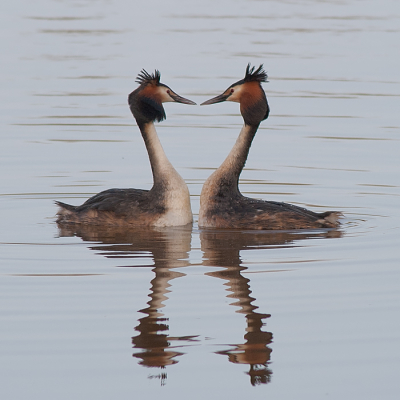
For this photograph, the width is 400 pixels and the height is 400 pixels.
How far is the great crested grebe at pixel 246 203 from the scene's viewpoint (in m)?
9.16

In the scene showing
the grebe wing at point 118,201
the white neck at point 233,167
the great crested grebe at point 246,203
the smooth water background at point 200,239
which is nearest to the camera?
the smooth water background at point 200,239

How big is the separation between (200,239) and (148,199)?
2.88ft

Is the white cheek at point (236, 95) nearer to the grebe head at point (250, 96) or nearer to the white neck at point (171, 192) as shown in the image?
the grebe head at point (250, 96)

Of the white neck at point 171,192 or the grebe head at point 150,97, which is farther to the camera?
the grebe head at point 150,97

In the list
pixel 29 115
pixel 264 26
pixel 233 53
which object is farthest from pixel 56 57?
pixel 264 26

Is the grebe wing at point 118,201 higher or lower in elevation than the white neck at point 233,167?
lower

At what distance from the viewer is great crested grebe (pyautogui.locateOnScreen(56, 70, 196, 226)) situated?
30.8ft

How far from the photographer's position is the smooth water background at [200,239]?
552 cm

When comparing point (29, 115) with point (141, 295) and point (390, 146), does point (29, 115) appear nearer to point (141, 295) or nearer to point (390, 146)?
point (390, 146)

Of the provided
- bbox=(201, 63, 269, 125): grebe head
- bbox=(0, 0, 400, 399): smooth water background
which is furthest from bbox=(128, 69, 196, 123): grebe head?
bbox=(0, 0, 400, 399): smooth water background

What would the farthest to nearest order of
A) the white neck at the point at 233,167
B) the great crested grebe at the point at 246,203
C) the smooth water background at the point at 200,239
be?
1. the white neck at the point at 233,167
2. the great crested grebe at the point at 246,203
3. the smooth water background at the point at 200,239

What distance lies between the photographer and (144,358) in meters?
5.65

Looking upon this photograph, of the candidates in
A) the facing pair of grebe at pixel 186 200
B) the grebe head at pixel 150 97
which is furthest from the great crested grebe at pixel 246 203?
the grebe head at pixel 150 97

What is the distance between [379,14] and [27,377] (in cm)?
2293
